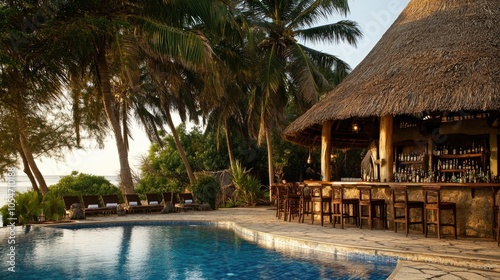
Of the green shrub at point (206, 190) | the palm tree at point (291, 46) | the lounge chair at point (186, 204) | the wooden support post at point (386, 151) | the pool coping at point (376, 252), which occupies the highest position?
the palm tree at point (291, 46)

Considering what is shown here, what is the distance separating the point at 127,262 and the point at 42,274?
1402mm

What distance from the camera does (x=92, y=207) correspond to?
53.1 ft

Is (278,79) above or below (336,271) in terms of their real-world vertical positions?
above

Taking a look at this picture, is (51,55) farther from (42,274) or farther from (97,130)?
(97,130)

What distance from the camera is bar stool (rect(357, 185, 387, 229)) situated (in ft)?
35.2

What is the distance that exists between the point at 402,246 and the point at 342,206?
264 cm

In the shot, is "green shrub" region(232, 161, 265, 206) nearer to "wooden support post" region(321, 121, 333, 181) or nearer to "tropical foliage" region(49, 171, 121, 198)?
"tropical foliage" region(49, 171, 121, 198)

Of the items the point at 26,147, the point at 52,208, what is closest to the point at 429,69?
the point at 52,208

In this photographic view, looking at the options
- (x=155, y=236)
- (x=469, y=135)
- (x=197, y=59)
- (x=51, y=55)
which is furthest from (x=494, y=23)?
(x=51, y=55)

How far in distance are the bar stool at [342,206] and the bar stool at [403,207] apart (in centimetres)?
94

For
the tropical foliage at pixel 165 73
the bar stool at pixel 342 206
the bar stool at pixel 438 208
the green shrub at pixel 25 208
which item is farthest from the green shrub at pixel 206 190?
the bar stool at pixel 438 208

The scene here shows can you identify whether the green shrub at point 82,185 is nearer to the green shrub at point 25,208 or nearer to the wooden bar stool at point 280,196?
the green shrub at point 25,208

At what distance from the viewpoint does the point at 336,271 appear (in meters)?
7.64

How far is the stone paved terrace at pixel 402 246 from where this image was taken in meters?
6.93
